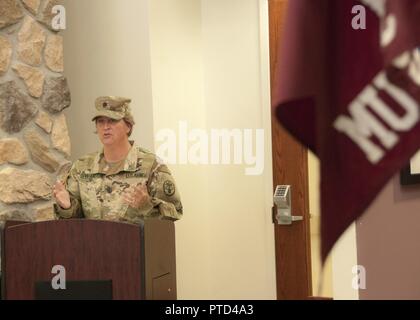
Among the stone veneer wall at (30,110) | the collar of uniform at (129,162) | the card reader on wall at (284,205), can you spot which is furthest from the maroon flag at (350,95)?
the card reader on wall at (284,205)

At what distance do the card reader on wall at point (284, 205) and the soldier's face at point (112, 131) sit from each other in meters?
1.03

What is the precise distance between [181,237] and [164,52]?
41.3 inches

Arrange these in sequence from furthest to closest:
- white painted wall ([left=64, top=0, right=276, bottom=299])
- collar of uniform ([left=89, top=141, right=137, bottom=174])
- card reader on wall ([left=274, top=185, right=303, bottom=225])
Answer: white painted wall ([left=64, top=0, right=276, bottom=299]) < card reader on wall ([left=274, top=185, right=303, bottom=225]) < collar of uniform ([left=89, top=141, right=137, bottom=174])

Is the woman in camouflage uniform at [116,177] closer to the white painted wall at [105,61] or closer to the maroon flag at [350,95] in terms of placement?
the white painted wall at [105,61]

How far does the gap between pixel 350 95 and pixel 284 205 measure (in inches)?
134

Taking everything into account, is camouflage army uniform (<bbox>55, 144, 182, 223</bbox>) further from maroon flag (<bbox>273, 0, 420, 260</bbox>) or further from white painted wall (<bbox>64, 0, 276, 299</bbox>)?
maroon flag (<bbox>273, 0, 420, 260</bbox>)

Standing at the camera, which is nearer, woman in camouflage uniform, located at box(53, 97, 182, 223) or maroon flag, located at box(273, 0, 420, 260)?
maroon flag, located at box(273, 0, 420, 260)

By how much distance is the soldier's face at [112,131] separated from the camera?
3277mm

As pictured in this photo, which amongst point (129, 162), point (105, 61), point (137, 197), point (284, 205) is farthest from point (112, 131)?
point (284, 205)

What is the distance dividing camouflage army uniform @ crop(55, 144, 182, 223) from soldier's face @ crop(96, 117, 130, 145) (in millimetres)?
82

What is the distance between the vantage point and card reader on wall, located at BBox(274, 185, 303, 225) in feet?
12.9

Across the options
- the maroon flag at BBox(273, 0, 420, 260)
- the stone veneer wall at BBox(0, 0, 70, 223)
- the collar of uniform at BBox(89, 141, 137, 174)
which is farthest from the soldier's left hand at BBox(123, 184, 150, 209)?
the maroon flag at BBox(273, 0, 420, 260)

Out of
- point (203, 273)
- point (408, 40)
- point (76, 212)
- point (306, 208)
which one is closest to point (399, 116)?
point (408, 40)

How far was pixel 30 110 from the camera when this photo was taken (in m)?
3.76
